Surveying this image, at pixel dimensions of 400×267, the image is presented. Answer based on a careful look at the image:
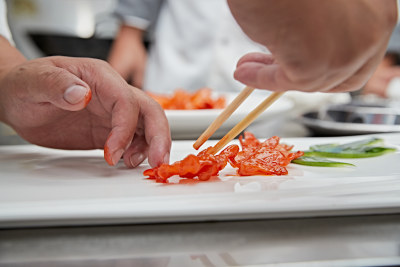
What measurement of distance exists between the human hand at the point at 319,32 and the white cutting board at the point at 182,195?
206mm

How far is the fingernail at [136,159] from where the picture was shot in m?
0.97

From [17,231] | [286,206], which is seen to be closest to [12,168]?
[17,231]

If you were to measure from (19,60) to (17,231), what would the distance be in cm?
70

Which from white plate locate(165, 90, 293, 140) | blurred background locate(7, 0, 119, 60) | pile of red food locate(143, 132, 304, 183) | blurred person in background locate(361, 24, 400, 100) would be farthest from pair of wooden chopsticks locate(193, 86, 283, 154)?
blurred background locate(7, 0, 119, 60)

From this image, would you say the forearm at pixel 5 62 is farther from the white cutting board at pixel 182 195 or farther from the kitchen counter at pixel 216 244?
the kitchen counter at pixel 216 244

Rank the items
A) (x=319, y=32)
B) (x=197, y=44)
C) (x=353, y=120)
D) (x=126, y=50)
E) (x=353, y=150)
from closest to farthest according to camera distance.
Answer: (x=319, y=32), (x=353, y=150), (x=353, y=120), (x=197, y=44), (x=126, y=50)

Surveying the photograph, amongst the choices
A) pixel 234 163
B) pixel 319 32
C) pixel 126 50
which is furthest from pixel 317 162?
pixel 126 50

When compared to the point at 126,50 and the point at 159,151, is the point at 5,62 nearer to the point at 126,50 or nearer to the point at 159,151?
the point at 159,151

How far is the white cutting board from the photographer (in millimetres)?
615

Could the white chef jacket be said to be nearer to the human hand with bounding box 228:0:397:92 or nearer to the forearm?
the forearm

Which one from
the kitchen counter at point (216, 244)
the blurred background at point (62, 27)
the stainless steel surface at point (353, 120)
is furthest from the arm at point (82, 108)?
the blurred background at point (62, 27)

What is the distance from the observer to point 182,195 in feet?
2.22

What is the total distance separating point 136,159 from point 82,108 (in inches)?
7.3

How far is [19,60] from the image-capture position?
119 centimetres
